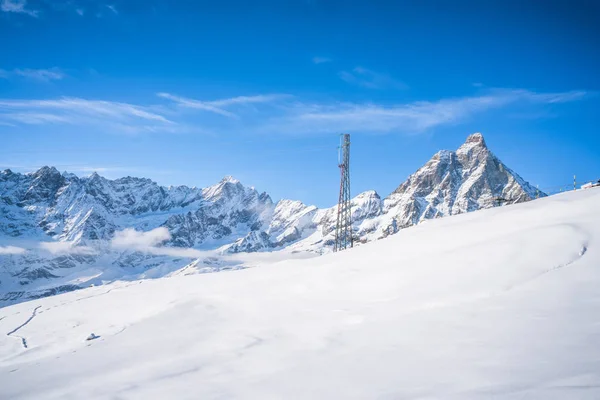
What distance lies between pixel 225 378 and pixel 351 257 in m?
8.36

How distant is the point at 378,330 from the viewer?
24.8 ft

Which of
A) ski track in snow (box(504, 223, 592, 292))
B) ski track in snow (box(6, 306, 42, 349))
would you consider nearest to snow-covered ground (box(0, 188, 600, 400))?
ski track in snow (box(504, 223, 592, 292))

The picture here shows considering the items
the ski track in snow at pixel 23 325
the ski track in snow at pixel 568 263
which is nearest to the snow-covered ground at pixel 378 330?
the ski track in snow at pixel 568 263

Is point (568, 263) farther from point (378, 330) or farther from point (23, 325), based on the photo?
point (23, 325)

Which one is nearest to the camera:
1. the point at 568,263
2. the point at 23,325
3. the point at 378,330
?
the point at 378,330

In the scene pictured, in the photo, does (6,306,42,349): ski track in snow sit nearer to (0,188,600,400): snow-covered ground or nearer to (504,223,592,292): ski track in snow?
(0,188,600,400): snow-covered ground

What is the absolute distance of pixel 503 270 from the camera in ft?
30.0

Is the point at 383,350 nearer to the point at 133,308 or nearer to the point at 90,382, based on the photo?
the point at 90,382

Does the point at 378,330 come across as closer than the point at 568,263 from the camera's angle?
Yes

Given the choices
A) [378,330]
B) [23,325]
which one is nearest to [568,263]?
[378,330]

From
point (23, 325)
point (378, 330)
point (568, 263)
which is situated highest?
point (568, 263)

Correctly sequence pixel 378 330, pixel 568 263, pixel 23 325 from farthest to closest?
pixel 23 325
pixel 568 263
pixel 378 330

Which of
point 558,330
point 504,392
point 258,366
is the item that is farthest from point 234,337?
point 558,330

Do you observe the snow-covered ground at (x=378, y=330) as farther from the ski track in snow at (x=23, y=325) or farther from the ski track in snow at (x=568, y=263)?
the ski track in snow at (x=23, y=325)
